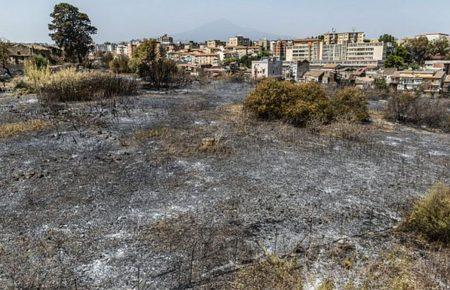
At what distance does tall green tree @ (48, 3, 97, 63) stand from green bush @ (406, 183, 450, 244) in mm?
34172

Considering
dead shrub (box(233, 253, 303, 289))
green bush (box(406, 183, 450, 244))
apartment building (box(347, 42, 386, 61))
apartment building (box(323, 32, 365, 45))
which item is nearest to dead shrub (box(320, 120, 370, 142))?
green bush (box(406, 183, 450, 244))

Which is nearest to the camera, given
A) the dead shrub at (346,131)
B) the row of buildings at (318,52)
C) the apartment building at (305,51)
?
the dead shrub at (346,131)

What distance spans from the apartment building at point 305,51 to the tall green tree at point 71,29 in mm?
65511

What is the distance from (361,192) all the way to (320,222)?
211 cm

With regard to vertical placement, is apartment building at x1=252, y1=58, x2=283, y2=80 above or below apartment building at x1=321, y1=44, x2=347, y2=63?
below

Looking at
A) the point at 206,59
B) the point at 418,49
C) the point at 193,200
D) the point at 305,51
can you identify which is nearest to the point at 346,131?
the point at 193,200

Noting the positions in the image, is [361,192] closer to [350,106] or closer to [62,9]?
[350,106]

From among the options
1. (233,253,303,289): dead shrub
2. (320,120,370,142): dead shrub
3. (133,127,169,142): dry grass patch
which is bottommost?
(233,253,303,289): dead shrub

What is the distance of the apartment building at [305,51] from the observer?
93500 mm

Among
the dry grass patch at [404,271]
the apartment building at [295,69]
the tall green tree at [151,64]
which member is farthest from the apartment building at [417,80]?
the dry grass patch at [404,271]

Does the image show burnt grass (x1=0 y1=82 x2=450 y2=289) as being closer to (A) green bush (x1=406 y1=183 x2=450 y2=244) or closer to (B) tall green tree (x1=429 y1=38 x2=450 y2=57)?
(A) green bush (x1=406 y1=183 x2=450 y2=244)

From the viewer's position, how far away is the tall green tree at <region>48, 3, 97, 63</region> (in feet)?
109

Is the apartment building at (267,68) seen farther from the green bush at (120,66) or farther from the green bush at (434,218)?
the green bush at (434,218)

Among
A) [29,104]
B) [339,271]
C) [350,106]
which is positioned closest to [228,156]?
[339,271]
